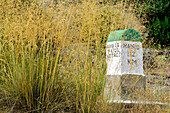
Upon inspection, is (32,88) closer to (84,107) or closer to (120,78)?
(84,107)

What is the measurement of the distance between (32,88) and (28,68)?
22 cm

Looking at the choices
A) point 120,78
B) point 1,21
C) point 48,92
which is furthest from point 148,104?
point 1,21

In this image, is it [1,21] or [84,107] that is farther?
[1,21]

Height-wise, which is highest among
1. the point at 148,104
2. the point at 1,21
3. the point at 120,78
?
the point at 1,21

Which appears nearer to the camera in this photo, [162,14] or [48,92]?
[48,92]

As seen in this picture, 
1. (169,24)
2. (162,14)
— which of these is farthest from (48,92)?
(162,14)

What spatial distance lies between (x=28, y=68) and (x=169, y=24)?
23.3ft

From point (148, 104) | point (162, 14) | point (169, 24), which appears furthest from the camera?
point (162, 14)

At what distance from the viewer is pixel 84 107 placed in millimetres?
2197

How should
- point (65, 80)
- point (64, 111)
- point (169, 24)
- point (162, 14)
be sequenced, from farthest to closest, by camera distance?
point (162, 14) → point (169, 24) → point (65, 80) → point (64, 111)

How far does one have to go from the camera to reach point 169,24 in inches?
318

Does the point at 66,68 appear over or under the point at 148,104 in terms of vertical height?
over

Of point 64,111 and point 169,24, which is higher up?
point 169,24

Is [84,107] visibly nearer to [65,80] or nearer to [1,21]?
[65,80]
